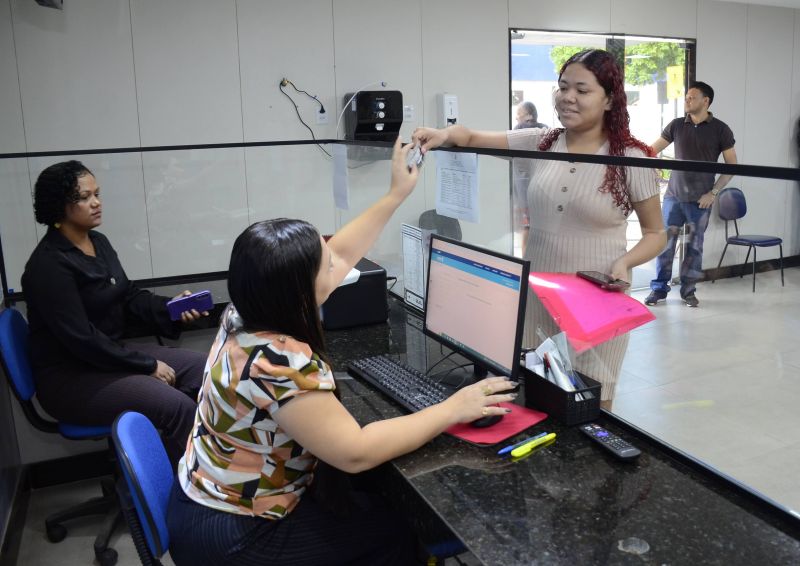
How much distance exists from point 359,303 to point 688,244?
1149 mm

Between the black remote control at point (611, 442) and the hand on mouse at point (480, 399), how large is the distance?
0.17 m

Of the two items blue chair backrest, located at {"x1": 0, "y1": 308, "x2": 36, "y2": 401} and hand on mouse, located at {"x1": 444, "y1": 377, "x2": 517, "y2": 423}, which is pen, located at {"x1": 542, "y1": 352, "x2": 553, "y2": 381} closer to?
hand on mouse, located at {"x1": 444, "y1": 377, "x2": 517, "y2": 423}

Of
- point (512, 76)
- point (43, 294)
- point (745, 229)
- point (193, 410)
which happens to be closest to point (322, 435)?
point (745, 229)

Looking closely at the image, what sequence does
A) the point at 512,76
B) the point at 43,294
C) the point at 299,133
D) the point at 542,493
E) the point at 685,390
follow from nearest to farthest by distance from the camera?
the point at 542,493
the point at 685,390
the point at 43,294
the point at 299,133
the point at 512,76

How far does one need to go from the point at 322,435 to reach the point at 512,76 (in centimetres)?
444

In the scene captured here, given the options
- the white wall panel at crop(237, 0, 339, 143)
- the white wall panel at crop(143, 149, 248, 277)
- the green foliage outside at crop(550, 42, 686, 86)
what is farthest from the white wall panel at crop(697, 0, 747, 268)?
the white wall panel at crop(143, 149, 248, 277)

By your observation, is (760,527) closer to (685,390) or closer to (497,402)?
(497,402)

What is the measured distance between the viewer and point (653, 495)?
4.01ft

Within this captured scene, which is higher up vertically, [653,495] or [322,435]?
[322,435]

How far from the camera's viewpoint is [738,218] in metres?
1.38

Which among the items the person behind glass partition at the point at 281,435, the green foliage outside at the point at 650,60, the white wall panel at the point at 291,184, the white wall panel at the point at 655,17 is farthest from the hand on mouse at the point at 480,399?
the green foliage outside at the point at 650,60

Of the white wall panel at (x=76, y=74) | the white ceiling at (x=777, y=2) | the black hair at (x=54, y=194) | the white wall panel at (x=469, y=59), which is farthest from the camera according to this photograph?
the white ceiling at (x=777, y=2)

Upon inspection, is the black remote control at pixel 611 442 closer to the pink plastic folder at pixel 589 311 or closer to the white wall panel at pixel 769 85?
the pink plastic folder at pixel 589 311

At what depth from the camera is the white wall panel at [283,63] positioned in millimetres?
4152
